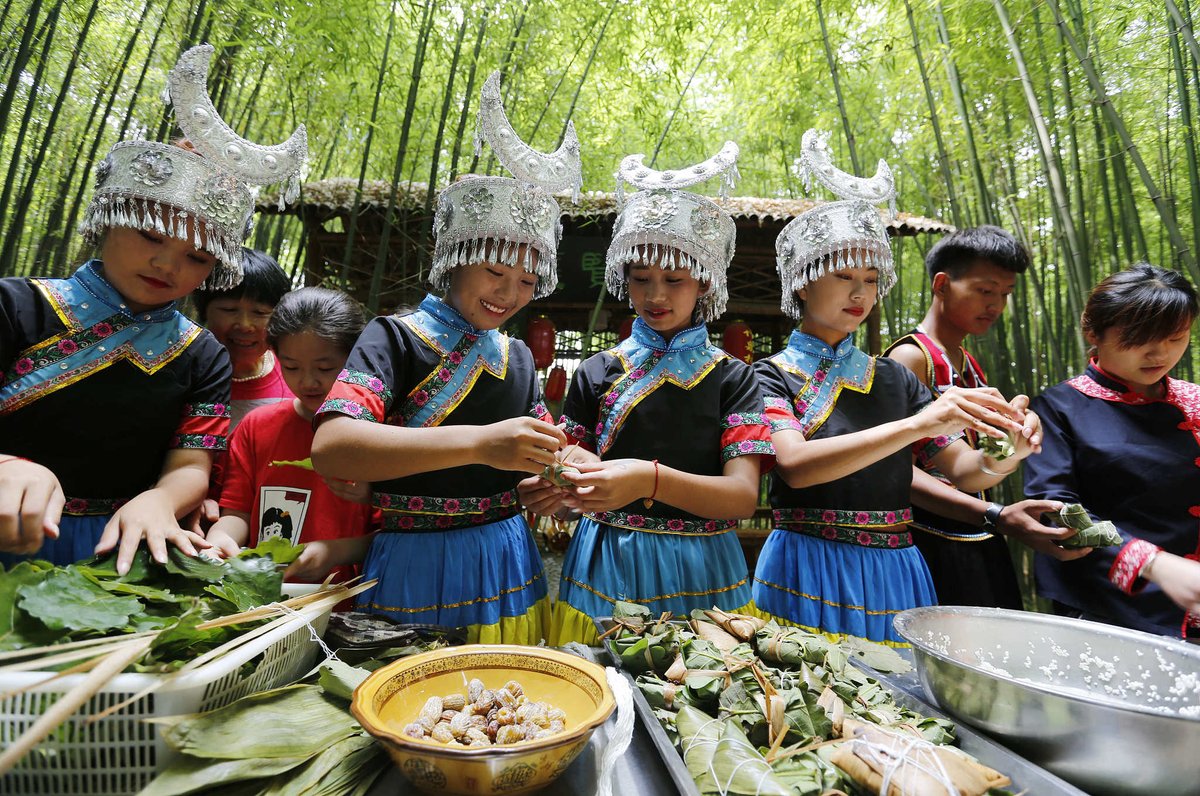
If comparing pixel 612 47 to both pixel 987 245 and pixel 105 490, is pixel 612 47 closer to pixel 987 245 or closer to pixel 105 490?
pixel 987 245

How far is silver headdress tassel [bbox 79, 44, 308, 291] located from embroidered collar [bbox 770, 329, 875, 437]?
1.77 meters

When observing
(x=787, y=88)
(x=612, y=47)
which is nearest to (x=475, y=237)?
(x=612, y=47)

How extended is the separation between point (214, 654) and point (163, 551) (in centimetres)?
47

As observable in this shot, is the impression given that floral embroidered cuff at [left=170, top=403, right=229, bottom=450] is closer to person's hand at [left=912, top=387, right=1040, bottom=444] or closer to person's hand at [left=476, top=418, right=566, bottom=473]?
person's hand at [left=476, top=418, right=566, bottom=473]

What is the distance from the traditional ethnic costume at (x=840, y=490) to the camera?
196 centimetres

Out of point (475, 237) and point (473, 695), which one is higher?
point (475, 237)

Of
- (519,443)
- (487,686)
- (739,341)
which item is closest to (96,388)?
(519,443)

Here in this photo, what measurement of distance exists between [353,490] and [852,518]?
1577mm

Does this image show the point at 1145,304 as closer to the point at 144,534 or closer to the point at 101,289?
the point at 144,534

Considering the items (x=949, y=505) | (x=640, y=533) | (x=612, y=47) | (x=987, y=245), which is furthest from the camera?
(x=612, y=47)

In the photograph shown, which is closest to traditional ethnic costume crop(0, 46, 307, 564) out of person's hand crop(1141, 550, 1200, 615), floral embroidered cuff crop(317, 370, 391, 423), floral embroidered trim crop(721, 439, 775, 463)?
floral embroidered cuff crop(317, 370, 391, 423)

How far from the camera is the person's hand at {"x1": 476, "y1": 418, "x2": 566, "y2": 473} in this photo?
1432 millimetres

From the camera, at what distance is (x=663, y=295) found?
1952 mm

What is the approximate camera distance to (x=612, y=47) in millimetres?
4602
